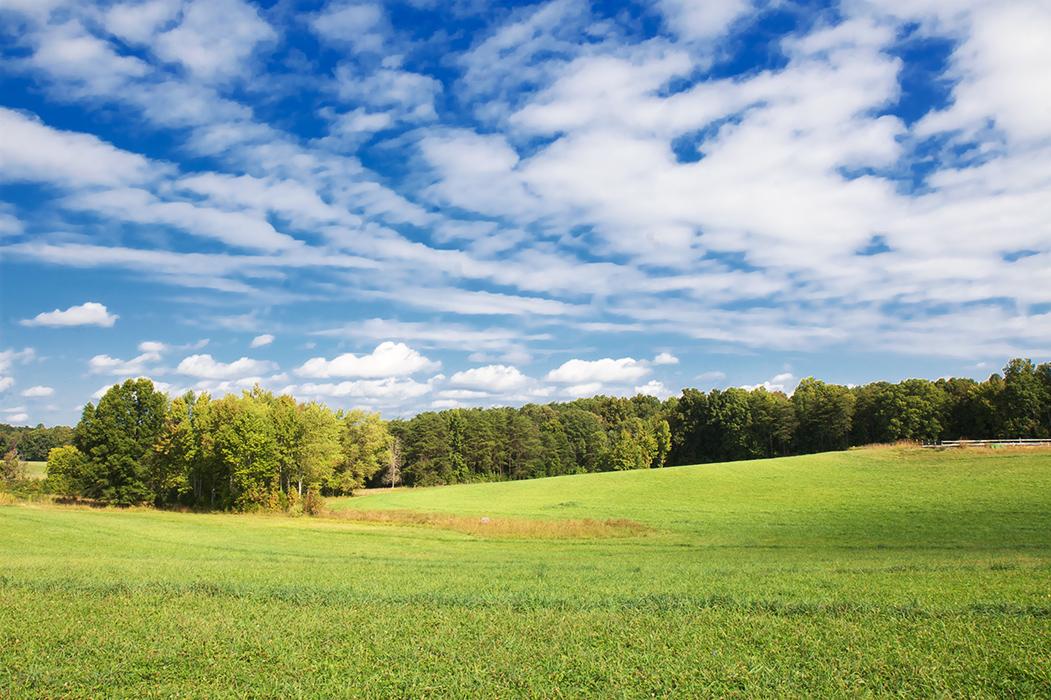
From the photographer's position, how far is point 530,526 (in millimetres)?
39844

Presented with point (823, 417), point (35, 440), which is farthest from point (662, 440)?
point (35, 440)

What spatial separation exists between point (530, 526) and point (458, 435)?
274ft

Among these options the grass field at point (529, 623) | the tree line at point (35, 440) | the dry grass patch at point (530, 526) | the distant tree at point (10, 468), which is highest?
the tree line at point (35, 440)

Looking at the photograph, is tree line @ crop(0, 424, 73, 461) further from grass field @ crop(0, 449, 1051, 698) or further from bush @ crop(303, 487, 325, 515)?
grass field @ crop(0, 449, 1051, 698)

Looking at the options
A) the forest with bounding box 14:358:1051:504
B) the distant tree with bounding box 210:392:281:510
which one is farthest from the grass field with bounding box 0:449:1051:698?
the forest with bounding box 14:358:1051:504

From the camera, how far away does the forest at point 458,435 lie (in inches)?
2445

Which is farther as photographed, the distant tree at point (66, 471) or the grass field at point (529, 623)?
the distant tree at point (66, 471)

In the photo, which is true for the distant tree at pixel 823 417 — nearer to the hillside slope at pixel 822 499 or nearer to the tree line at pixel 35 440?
the hillside slope at pixel 822 499

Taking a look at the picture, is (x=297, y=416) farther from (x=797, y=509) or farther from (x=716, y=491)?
(x=797, y=509)

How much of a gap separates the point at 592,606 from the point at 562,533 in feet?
86.2

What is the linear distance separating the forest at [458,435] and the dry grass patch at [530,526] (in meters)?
16.7

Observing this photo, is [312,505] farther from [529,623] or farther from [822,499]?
[529,623]

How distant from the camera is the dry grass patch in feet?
122

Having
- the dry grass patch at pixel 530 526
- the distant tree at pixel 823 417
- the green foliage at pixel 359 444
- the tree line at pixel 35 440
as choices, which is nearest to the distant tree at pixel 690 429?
the distant tree at pixel 823 417
